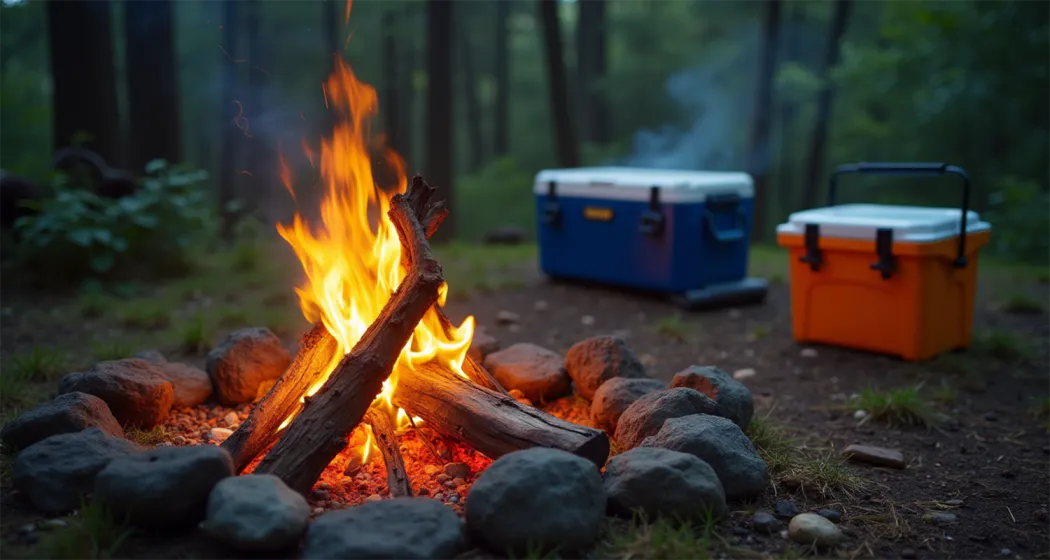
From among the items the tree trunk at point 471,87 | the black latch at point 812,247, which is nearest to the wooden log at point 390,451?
the black latch at point 812,247

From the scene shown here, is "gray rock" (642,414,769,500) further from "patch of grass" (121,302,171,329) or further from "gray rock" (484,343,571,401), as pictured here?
"patch of grass" (121,302,171,329)

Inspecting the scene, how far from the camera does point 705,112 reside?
67.3 ft

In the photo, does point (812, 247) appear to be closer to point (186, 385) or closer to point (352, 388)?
point (352, 388)

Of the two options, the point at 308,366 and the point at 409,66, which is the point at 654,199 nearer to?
the point at 308,366

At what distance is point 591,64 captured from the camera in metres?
17.5

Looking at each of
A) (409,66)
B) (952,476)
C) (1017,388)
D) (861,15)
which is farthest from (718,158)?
(952,476)

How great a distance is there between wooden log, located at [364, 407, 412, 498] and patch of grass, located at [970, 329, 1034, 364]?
3602mm

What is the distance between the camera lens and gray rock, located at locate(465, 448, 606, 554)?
7.18ft

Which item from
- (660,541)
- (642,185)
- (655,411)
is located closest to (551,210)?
(642,185)

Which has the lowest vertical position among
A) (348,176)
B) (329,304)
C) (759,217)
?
(759,217)

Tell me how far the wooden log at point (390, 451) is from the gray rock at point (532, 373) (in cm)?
73

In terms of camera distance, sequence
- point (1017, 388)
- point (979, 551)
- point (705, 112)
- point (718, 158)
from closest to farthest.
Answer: point (979, 551) < point (1017, 388) < point (718, 158) < point (705, 112)

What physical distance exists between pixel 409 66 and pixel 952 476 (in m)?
23.5

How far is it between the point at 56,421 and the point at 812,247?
3.89m
